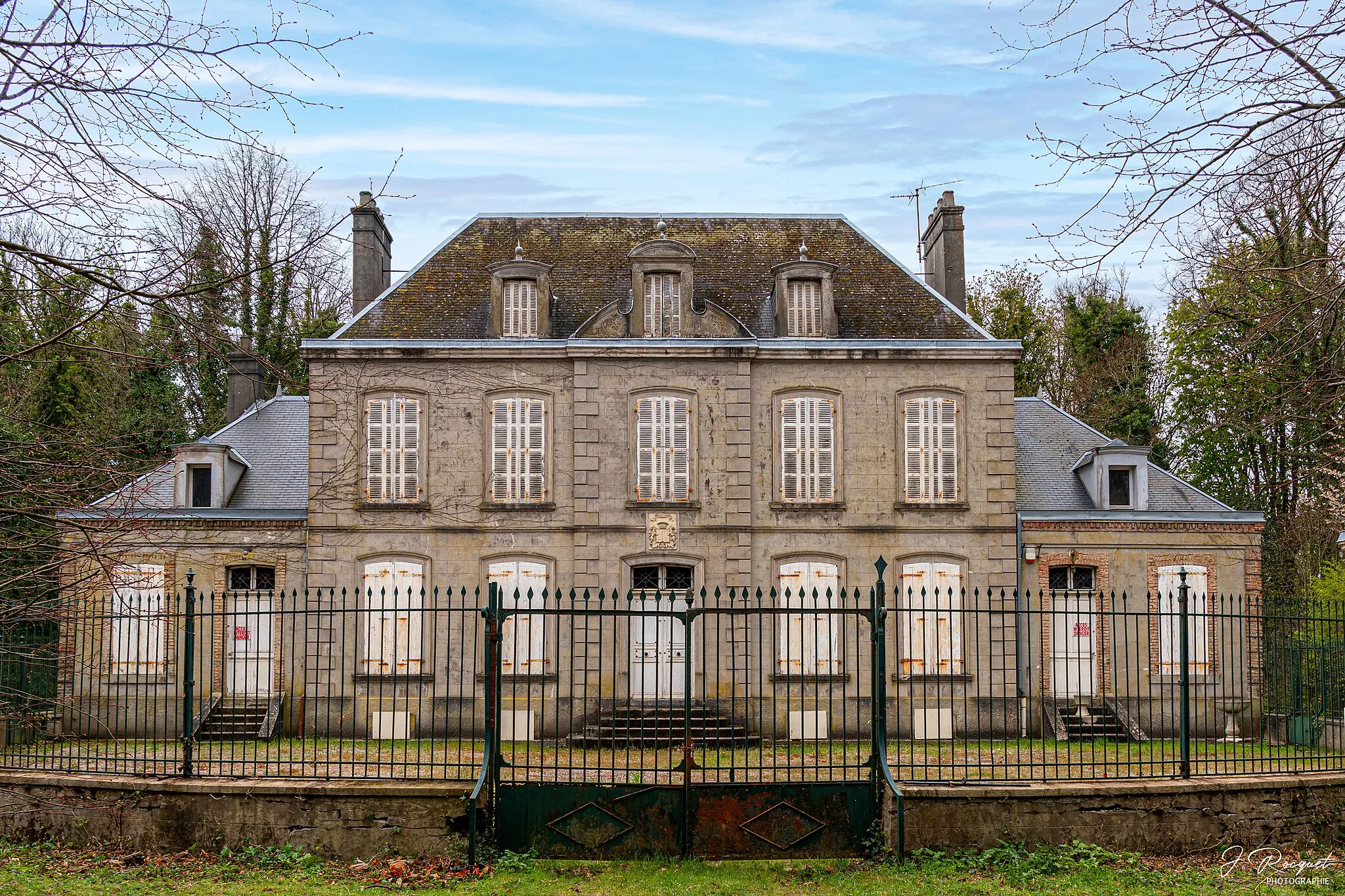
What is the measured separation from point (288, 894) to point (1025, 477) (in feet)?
52.6

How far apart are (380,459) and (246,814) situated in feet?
32.7

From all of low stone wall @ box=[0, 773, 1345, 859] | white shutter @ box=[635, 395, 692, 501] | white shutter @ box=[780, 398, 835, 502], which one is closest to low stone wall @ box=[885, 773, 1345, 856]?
low stone wall @ box=[0, 773, 1345, 859]

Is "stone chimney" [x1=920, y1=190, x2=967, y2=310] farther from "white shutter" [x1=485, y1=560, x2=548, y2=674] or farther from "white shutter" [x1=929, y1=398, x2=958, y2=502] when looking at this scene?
"white shutter" [x1=485, y1=560, x2=548, y2=674]

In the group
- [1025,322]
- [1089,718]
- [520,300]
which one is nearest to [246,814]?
[520,300]

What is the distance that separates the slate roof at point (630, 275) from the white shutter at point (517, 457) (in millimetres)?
1684

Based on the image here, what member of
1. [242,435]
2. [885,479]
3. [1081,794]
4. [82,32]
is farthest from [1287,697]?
[242,435]

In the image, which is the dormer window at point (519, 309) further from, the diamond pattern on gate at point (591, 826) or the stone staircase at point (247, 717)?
the diamond pattern on gate at point (591, 826)

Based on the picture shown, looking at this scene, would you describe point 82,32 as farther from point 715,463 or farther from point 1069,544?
point 1069,544

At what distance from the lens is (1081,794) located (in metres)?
10.3

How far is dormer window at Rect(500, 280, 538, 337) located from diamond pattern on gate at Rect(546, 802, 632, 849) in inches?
445

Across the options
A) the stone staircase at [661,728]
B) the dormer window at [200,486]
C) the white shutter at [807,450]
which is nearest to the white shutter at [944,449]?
the white shutter at [807,450]

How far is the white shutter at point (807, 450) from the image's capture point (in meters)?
19.7
